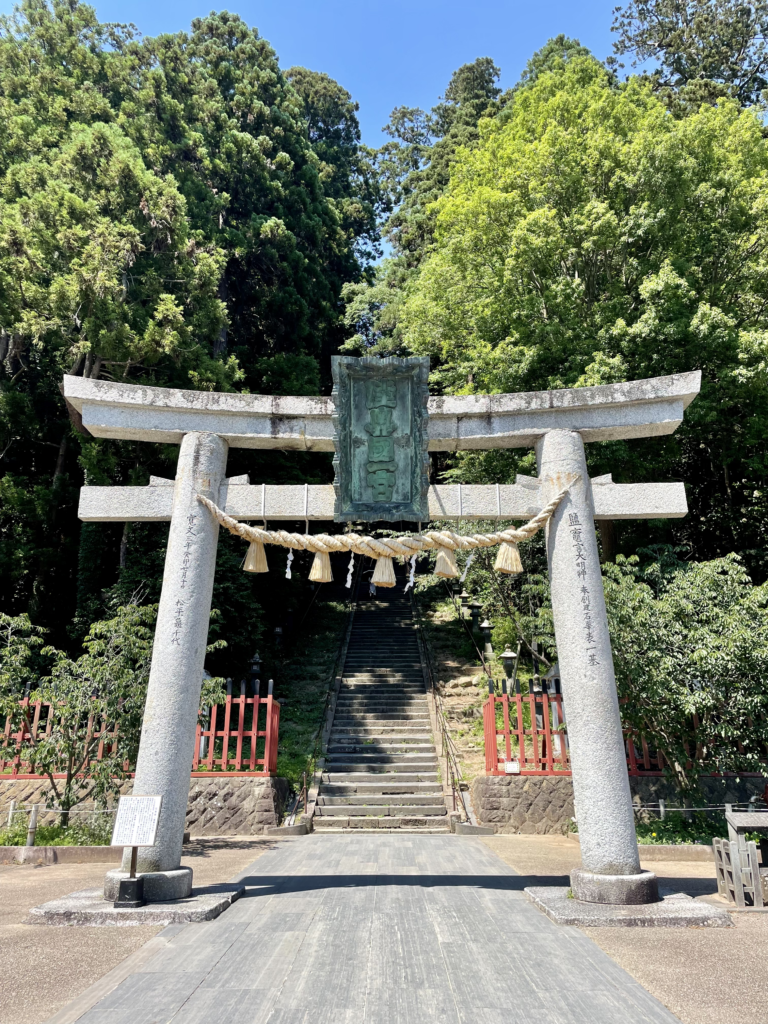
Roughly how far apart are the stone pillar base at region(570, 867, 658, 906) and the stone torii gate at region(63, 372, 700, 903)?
0.42ft

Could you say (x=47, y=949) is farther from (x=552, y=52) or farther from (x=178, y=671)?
(x=552, y=52)

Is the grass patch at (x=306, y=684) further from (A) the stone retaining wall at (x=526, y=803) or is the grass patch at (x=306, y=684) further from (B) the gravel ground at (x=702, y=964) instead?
(B) the gravel ground at (x=702, y=964)

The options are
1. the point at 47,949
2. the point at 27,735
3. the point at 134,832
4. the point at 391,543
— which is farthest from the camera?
the point at 27,735

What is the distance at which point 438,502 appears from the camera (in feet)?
21.3

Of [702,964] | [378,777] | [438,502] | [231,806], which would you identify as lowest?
[702,964]

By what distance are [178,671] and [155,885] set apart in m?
1.71

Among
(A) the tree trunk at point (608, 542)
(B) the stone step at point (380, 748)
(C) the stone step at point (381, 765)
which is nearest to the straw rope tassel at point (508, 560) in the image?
(A) the tree trunk at point (608, 542)

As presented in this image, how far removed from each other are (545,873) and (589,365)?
8323 mm

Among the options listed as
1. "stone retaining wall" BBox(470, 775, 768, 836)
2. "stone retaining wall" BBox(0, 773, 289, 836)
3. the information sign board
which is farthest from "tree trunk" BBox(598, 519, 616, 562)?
the information sign board

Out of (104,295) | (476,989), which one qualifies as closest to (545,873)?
(476,989)

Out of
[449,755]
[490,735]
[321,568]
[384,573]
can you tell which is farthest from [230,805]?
[384,573]

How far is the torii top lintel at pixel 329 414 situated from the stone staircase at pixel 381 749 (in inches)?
282

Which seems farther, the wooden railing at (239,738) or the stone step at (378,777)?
the stone step at (378,777)

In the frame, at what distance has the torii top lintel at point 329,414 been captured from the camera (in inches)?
256
